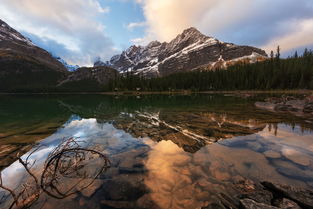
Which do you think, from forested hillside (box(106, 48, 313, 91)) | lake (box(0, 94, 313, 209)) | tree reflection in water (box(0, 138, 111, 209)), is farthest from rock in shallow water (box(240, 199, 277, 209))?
forested hillside (box(106, 48, 313, 91))

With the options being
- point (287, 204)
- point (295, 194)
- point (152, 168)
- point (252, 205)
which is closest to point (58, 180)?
point (152, 168)

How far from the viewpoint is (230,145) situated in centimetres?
1252

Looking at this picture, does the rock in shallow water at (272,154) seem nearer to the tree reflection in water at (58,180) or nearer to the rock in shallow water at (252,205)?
the rock in shallow water at (252,205)

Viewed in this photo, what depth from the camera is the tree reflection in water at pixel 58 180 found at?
638 centimetres

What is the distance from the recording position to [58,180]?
26.0ft

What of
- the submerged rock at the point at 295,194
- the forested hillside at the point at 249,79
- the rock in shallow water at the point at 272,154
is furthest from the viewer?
the forested hillside at the point at 249,79

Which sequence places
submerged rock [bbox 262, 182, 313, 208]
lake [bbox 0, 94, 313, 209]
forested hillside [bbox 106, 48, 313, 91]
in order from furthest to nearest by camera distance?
forested hillside [bbox 106, 48, 313, 91]
lake [bbox 0, 94, 313, 209]
submerged rock [bbox 262, 182, 313, 208]

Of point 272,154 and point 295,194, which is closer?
point 295,194

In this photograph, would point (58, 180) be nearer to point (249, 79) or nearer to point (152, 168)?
point (152, 168)

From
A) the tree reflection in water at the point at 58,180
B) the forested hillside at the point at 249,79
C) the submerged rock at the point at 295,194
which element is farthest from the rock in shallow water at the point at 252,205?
the forested hillside at the point at 249,79

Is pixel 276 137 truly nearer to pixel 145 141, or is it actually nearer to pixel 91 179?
pixel 145 141

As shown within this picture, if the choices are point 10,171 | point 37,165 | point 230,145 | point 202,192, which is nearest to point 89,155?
point 37,165

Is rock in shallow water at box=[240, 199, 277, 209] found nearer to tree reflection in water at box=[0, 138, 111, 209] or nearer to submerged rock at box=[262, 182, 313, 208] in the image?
submerged rock at box=[262, 182, 313, 208]

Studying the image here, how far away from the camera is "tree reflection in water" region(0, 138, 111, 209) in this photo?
251 inches
